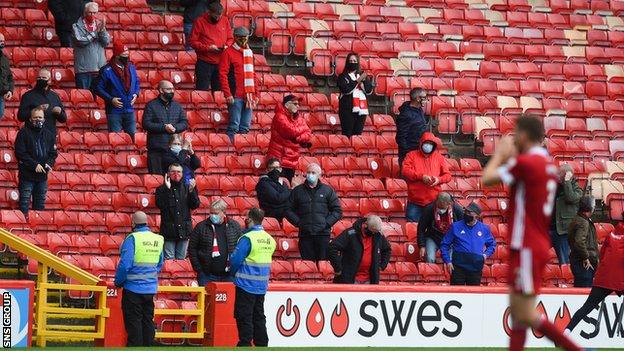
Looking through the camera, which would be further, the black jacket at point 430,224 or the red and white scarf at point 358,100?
the red and white scarf at point 358,100

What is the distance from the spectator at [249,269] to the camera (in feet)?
53.1

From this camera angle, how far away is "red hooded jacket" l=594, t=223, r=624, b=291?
1698cm

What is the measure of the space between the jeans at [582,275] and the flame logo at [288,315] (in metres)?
4.12

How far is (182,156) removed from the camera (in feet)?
64.5

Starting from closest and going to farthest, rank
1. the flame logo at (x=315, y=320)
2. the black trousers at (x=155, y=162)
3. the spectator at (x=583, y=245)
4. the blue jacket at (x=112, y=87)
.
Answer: the flame logo at (x=315, y=320), the spectator at (x=583, y=245), the black trousers at (x=155, y=162), the blue jacket at (x=112, y=87)

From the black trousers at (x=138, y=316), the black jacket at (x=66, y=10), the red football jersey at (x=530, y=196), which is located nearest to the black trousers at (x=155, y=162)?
the black jacket at (x=66, y=10)

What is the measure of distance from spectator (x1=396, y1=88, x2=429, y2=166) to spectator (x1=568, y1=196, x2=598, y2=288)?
→ 2891 millimetres

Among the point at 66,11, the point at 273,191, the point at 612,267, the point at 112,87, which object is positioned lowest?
the point at 612,267

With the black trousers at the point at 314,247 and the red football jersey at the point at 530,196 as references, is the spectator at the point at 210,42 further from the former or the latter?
the red football jersey at the point at 530,196

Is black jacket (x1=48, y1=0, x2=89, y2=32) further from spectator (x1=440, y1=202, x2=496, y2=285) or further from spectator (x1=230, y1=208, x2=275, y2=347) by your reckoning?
spectator (x1=230, y1=208, x2=275, y2=347)

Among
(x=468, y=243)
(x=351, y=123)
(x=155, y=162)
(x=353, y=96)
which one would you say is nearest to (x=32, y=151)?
(x=155, y=162)

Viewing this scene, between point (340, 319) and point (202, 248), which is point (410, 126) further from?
point (202, 248)

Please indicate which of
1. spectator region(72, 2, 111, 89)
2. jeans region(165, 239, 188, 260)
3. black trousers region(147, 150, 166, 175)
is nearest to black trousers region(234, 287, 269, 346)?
jeans region(165, 239, 188, 260)

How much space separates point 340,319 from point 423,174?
3.45 metres
